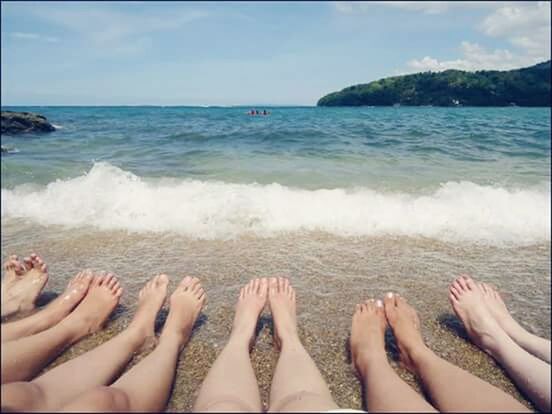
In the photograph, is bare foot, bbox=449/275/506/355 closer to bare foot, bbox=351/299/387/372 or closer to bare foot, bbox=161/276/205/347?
bare foot, bbox=351/299/387/372

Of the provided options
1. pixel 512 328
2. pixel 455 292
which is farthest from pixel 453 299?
pixel 512 328

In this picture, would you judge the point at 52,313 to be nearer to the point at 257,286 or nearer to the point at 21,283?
the point at 21,283

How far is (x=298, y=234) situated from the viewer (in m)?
3.87

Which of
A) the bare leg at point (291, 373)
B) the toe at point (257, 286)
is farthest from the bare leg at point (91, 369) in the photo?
the bare leg at point (291, 373)

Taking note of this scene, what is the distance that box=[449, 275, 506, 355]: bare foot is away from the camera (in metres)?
2.22

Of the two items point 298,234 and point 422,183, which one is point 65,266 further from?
point 422,183

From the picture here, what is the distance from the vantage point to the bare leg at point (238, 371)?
154 centimetres

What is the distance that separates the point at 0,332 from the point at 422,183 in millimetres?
5717

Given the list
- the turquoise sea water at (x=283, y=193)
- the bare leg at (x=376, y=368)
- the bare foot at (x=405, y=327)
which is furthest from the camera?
the turquoise sea water at (x=283, y=193)

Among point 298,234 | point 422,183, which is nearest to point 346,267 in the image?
point 298,234

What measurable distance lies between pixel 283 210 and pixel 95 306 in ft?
7.87

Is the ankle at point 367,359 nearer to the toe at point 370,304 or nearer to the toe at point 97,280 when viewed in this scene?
the toe at point 370,304

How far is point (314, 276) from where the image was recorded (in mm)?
3006

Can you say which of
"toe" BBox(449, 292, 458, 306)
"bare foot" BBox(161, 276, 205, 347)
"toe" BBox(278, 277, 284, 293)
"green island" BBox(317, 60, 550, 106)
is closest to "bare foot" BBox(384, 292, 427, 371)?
"toe" BBox(449, 292, 458, 306)
